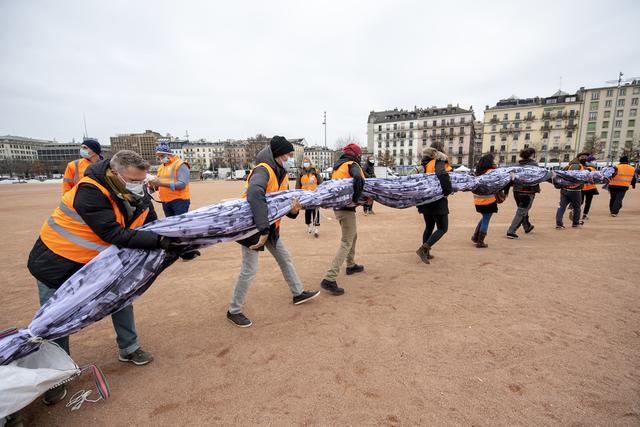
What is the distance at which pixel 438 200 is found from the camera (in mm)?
5281

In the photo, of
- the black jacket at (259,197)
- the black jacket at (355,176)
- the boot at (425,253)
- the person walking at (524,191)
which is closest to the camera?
the black jacket at (259,197)

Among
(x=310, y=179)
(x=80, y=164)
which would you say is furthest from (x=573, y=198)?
(x=80, y=164)

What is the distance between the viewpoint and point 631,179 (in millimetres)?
9398

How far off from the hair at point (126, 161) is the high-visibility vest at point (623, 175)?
41.5 feet

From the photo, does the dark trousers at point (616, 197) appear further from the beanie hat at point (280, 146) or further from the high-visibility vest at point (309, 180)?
the beanie hat at point (280, 146)

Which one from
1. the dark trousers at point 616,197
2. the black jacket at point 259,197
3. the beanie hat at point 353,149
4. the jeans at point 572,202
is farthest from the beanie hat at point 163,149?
the dark trousers at point 616,197

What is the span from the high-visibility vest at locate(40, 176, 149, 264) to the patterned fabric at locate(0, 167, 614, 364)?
0.15 meters

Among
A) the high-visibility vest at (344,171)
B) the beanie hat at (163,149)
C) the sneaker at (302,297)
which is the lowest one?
the sneaker at (302,297)

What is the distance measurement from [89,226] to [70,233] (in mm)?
229

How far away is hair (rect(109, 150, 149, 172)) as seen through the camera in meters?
2.42

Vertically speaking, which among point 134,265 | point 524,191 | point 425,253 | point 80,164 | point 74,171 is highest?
point 80,164

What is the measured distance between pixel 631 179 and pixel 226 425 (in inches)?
506

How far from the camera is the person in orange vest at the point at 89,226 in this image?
2309 millimetres

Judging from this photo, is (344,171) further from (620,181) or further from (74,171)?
(620,181)
